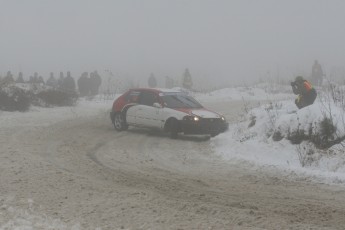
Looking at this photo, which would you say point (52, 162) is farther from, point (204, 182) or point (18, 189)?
point (204, 182)

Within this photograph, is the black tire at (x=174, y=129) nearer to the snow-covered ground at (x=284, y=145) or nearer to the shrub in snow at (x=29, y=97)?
the snow-covered ground at (x=284, y=145)

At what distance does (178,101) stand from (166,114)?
805 mm

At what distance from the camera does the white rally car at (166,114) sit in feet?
46.5

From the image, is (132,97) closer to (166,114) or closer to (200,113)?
(166,114)

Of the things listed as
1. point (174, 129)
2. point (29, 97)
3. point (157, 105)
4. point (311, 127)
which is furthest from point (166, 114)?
point (29, 97)

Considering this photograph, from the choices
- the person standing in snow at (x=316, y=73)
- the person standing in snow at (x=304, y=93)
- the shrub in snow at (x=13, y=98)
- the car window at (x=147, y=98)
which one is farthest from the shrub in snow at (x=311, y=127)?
the person standing in snow at (x=316, y=73)

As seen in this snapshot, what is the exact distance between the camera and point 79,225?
19.7 feet

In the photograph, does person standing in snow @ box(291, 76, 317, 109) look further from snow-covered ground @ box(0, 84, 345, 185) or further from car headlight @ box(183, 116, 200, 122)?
car headlight @ box(183, 116, 200, 122)

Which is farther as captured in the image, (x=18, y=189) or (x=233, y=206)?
(x=18, y=189)

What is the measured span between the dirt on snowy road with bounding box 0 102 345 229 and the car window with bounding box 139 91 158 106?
3.31 meters

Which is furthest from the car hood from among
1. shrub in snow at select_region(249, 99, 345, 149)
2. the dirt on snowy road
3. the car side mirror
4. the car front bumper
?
shrub in snow at select_region(249, 99, 345, 149)

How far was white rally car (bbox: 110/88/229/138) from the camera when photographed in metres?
14.2

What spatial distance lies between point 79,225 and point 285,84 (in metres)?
41.3

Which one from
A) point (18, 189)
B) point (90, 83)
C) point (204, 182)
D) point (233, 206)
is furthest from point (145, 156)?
point (90, 83)
